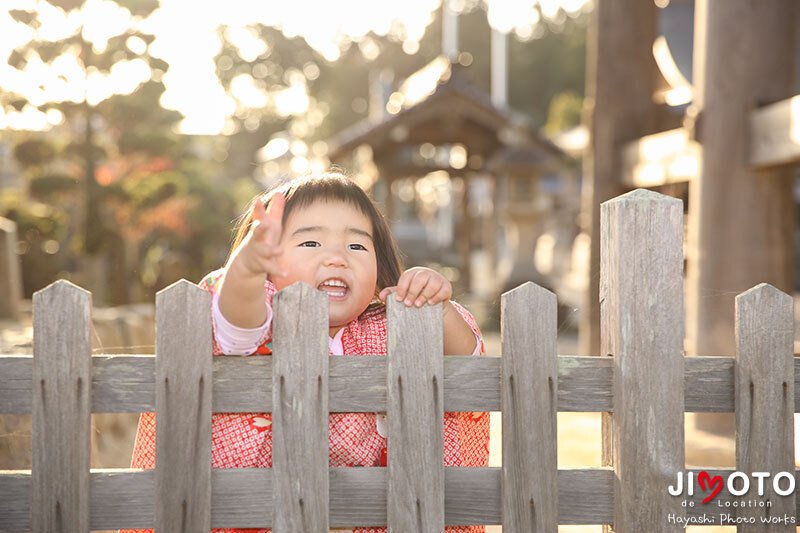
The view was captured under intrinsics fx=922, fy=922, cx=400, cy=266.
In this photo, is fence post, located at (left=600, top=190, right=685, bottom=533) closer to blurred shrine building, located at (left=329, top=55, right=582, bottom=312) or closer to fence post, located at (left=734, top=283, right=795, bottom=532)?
fence post, located at (left=734, top=283, right=795, bottom=532)

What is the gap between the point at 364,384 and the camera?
2.08 metres

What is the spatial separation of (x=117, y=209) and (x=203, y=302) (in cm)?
1060

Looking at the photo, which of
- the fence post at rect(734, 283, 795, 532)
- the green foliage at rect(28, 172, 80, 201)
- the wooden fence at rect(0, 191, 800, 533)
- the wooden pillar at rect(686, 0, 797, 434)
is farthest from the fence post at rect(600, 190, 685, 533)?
the green foliage at rect(28, 172, 80, 201)

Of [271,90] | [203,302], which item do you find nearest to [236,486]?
[203,302]

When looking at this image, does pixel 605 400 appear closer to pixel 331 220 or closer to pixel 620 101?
pixel 331 220

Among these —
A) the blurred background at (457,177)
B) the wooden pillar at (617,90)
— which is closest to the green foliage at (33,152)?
the blurred background at (457,177)

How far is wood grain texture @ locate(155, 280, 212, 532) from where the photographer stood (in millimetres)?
Result: 2029

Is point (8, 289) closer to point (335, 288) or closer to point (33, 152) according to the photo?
point (33, 152)

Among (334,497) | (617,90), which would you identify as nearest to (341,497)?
(334,497)

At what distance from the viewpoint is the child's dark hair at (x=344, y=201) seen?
2443 millimetres

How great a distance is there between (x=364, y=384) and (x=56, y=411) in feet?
2.22

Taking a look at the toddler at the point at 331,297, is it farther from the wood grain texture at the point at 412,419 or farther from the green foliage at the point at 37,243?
the green foliage at the point at 37,243

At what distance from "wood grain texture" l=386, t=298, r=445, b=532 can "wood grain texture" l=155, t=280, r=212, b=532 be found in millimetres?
411

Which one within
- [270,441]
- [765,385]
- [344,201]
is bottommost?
[270,441]
